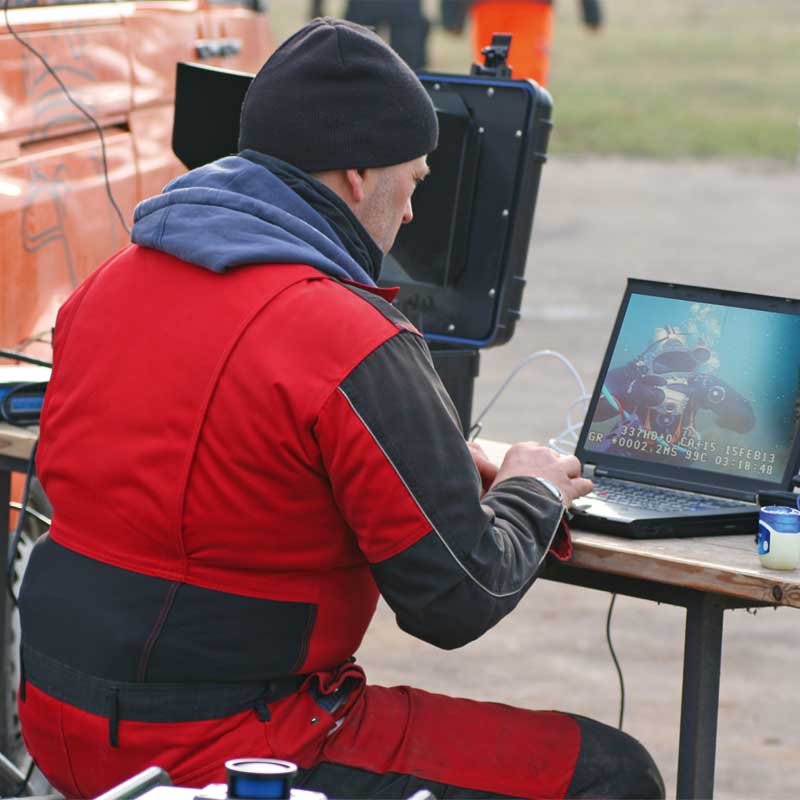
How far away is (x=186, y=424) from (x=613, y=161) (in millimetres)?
14910

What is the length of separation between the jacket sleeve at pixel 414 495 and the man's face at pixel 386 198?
0.28m

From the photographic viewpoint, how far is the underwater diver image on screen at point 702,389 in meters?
3.01

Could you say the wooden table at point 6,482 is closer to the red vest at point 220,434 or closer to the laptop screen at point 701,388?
the red vest at point 220,434

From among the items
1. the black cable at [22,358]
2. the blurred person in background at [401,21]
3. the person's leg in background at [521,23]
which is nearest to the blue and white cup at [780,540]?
the black cable at [22,358]

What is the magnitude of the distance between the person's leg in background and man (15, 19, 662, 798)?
8.23m

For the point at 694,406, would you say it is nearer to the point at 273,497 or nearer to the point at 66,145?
the point at 273,497

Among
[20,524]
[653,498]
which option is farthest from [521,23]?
[653,498]

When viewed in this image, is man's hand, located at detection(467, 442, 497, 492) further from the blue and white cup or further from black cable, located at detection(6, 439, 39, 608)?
black cable, located at detection(6, 439, 39, 608)

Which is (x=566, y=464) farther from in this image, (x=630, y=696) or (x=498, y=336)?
(x=630, y=696)

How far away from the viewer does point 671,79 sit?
24516 mm

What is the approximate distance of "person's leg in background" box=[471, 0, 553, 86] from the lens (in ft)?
35.0

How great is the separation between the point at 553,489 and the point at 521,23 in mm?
8412

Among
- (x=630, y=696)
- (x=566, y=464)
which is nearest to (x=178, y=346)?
(x=566, y=464)

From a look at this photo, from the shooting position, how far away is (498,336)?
3.73m
